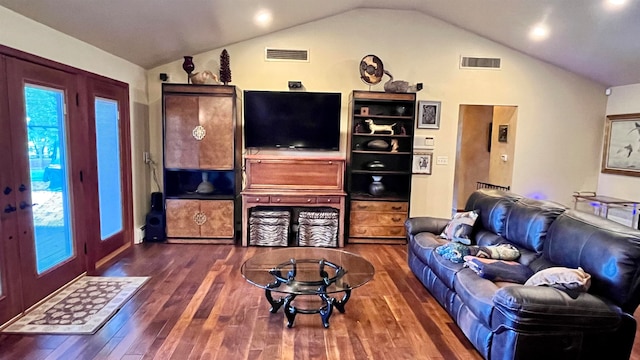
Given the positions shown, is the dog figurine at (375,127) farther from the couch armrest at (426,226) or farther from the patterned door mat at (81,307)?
the patterned door mat at (81,307)

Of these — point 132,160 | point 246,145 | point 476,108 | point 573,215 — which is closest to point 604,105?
point 476,108

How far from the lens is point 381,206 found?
4965 mm

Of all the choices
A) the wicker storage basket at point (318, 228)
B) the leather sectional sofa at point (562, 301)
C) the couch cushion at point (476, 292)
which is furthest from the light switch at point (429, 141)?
the couch cushion at point (476, 292)

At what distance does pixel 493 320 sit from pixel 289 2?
12.5 ft

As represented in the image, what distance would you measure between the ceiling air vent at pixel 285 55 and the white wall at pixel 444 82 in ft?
0.21

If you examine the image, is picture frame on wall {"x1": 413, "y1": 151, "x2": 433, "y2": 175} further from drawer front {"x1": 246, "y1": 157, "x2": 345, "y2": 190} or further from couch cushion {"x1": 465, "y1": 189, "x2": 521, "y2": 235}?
couch cushion {"x1": 465, "y1": 189, "x2": 521, "y2": 235}

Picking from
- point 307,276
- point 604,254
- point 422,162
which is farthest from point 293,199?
point 604,254

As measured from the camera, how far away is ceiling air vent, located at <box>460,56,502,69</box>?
5.26 metres

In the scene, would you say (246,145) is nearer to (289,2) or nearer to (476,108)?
(289,2)

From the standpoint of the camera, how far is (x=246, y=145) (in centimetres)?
503

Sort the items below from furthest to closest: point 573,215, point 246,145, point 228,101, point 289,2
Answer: point 246,145
point 228,101
point 289,2
point 573,215

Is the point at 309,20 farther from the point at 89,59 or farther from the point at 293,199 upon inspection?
the point at 89,59

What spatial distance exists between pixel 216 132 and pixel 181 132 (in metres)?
0.46

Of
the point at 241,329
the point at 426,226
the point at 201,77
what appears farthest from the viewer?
the point at 201,77
